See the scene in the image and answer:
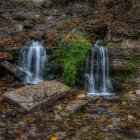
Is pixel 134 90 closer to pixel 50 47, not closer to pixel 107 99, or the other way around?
pixel 107 99

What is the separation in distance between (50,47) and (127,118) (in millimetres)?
4839

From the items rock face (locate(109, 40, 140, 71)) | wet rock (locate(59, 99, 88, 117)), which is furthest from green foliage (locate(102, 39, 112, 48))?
wet rock (locate(59, 99, 88, 117))

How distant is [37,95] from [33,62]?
9.98ft

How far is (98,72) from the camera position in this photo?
297 inches

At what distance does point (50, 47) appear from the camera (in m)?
8.32

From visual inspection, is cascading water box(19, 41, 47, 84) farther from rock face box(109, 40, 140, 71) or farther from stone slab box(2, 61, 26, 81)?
rock face box(109, 40, 140, 71)

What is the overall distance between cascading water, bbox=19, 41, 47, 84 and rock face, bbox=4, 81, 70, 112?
184 centimetres

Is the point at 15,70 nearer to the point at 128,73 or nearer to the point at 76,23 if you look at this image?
the point at 128,73

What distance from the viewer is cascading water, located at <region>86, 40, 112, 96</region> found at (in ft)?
23.7

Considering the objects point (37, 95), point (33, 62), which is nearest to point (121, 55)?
point (33, 62)

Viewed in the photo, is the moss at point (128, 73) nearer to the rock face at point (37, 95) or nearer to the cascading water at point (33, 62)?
the rock face at point (37, 95)

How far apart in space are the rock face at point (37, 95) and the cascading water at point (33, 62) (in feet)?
6.03

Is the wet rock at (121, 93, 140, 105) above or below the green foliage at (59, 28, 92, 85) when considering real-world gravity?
below

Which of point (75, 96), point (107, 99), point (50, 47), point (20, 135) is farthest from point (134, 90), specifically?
point (20, 135)
